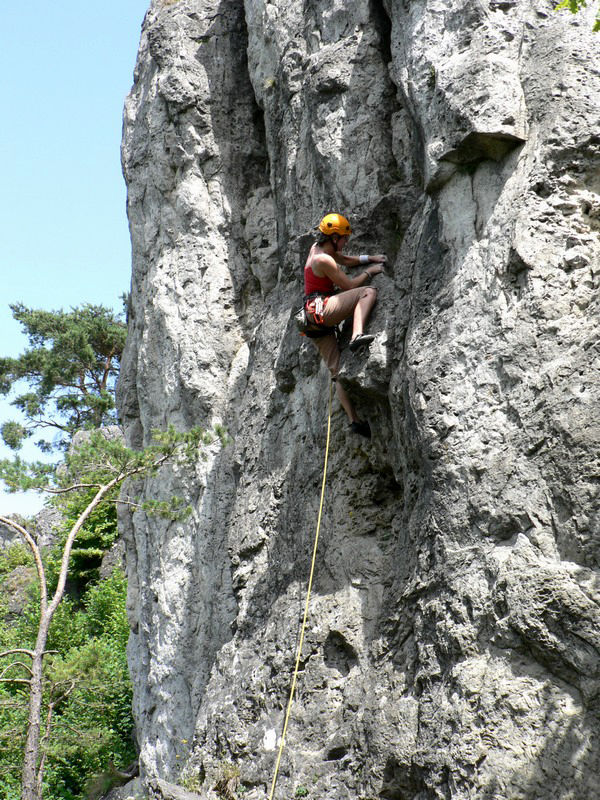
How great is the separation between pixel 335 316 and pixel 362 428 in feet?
3.52

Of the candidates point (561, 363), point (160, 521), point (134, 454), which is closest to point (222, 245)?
point (134, 454)

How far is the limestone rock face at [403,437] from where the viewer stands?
18.7 feet

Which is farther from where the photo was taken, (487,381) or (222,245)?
(222,245)

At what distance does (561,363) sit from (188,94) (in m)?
7.93

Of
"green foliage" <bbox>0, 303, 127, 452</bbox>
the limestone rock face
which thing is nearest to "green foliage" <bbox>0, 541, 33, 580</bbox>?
"green foliage" <bbox>0, 303, 127, 452</bbox>

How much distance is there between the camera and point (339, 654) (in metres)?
7.30

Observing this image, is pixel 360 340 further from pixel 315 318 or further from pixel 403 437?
pixel 403 437

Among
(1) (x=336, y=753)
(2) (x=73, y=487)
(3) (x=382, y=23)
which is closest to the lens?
(1) (x=336, y=753)

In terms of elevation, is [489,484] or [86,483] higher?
[86,483]

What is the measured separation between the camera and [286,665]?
7.60 m

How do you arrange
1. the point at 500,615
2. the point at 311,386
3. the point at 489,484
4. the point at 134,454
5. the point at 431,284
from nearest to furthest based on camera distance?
the point at 500,615 → the point at 489,484 → the point at 431,284 → the point at 311,386 → the point at 134,454

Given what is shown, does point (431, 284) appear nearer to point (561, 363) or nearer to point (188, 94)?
point (561, 363)

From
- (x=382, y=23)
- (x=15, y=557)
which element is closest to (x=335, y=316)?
(x=382, y=23)

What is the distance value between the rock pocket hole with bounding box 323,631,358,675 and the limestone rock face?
0.03 m
